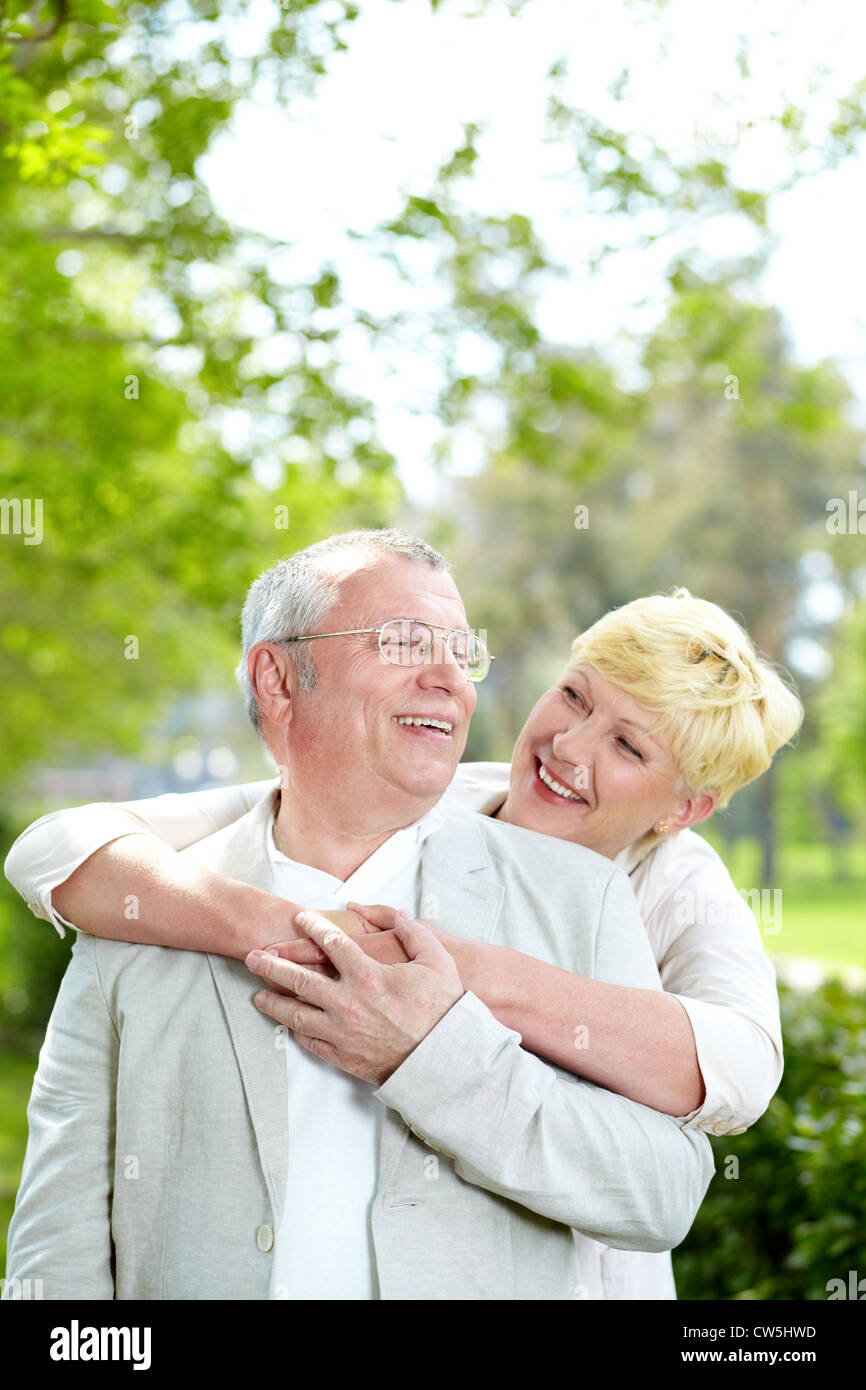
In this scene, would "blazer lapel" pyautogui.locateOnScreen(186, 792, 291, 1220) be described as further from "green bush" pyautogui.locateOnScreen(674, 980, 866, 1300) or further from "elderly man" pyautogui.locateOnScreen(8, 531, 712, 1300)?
"green bush" pyautogui.locateOnScreen(674, 980, 866, 1300)

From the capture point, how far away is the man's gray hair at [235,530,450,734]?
8.63ft

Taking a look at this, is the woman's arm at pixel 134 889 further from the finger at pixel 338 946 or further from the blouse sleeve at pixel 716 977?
the blouse sleeve at pixel 716 977

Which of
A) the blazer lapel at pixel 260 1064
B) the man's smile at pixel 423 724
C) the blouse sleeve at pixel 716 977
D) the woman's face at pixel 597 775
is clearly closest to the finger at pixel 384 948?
the blazer lapel at pixel 260 1064

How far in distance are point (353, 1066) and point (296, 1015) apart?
0.13 metres

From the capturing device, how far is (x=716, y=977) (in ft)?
8.41

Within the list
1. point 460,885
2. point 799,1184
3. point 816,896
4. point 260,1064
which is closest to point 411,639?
point 460,885

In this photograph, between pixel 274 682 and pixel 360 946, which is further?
pixel 274 682

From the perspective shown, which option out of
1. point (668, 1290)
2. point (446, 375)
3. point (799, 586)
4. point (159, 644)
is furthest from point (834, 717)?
point (668, 1290)

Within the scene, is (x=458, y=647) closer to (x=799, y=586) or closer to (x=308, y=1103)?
(x=308, y=1103)

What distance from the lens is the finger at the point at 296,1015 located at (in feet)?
7.30

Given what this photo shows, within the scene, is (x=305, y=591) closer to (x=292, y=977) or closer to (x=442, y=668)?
(x=442, y=668)

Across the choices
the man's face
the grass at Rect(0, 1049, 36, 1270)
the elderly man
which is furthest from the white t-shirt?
the grass at Rect(0, 1049, 36, 1270)

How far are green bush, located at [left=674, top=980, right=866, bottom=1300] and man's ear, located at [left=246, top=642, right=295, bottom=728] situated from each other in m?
1.93
